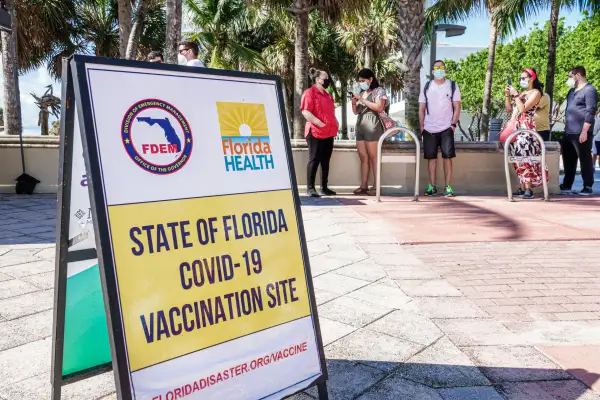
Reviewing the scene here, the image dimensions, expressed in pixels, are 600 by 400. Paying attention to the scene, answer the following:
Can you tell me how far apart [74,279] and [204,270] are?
1.87 feet

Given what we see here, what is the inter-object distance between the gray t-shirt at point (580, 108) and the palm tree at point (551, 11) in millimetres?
7158

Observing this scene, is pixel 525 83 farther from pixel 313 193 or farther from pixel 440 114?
pixel 313 193

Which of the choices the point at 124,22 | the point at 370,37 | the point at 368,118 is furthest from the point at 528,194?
the point at 370,37

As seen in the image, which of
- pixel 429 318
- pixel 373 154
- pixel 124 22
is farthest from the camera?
pixel 124 22

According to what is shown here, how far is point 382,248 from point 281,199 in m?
2.94

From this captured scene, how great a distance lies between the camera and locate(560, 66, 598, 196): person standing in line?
8.44 metres

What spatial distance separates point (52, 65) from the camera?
2112 centimetres

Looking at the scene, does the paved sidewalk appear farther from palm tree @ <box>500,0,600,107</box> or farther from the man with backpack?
palm tree @ <box>500,0,600,107</box>

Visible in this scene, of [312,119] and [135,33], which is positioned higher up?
[135,33]

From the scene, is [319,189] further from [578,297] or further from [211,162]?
[211,162]

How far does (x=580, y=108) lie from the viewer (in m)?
8.58

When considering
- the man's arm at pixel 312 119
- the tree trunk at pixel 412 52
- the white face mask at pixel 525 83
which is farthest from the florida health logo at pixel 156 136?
the tree trunk at pixel 412 52

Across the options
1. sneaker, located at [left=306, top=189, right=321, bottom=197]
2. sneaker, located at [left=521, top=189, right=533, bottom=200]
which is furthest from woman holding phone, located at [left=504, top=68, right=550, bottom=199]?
sneaker, located at [left=306, top=189, right=321, bottom=197]

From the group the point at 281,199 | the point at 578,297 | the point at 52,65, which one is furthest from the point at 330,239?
the point at 52,65
